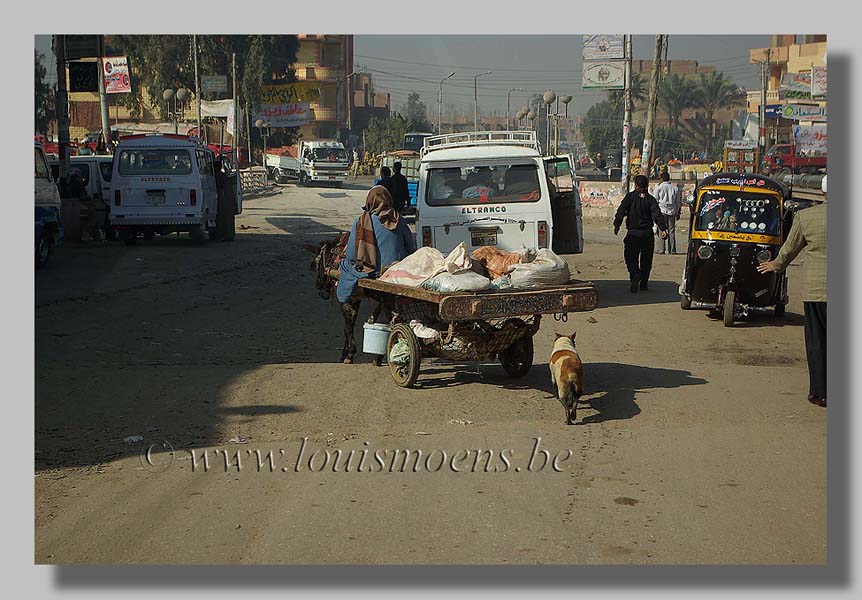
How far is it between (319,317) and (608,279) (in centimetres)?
628

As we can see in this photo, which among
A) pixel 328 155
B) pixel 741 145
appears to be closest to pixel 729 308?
pixel 741 145

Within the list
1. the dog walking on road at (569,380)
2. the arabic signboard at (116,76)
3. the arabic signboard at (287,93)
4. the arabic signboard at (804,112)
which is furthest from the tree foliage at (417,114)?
the dog walking on road at (569,380)

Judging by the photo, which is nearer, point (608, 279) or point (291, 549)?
point (291, 549)

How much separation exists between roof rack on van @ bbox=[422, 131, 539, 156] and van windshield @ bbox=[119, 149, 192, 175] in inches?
310

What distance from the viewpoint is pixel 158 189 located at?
21359mm

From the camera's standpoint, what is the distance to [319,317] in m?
13.9

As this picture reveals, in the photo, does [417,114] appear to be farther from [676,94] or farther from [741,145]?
[741,145]

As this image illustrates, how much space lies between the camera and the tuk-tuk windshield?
13.0 m

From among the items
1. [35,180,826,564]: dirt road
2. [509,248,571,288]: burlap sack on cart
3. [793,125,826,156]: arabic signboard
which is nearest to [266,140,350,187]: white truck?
[793,125,826,156]: arabic signboard

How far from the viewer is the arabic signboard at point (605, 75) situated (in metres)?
31.3

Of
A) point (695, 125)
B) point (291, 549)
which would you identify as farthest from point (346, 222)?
point (695, 125)

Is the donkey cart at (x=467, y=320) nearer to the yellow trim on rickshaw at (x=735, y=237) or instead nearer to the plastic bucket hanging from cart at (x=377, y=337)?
the plastic bucket hanging from cart at (x=377, y=337)

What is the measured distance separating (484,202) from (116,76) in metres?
25.2

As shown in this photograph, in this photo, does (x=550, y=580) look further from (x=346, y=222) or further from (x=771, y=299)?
(x=346, y=222)
